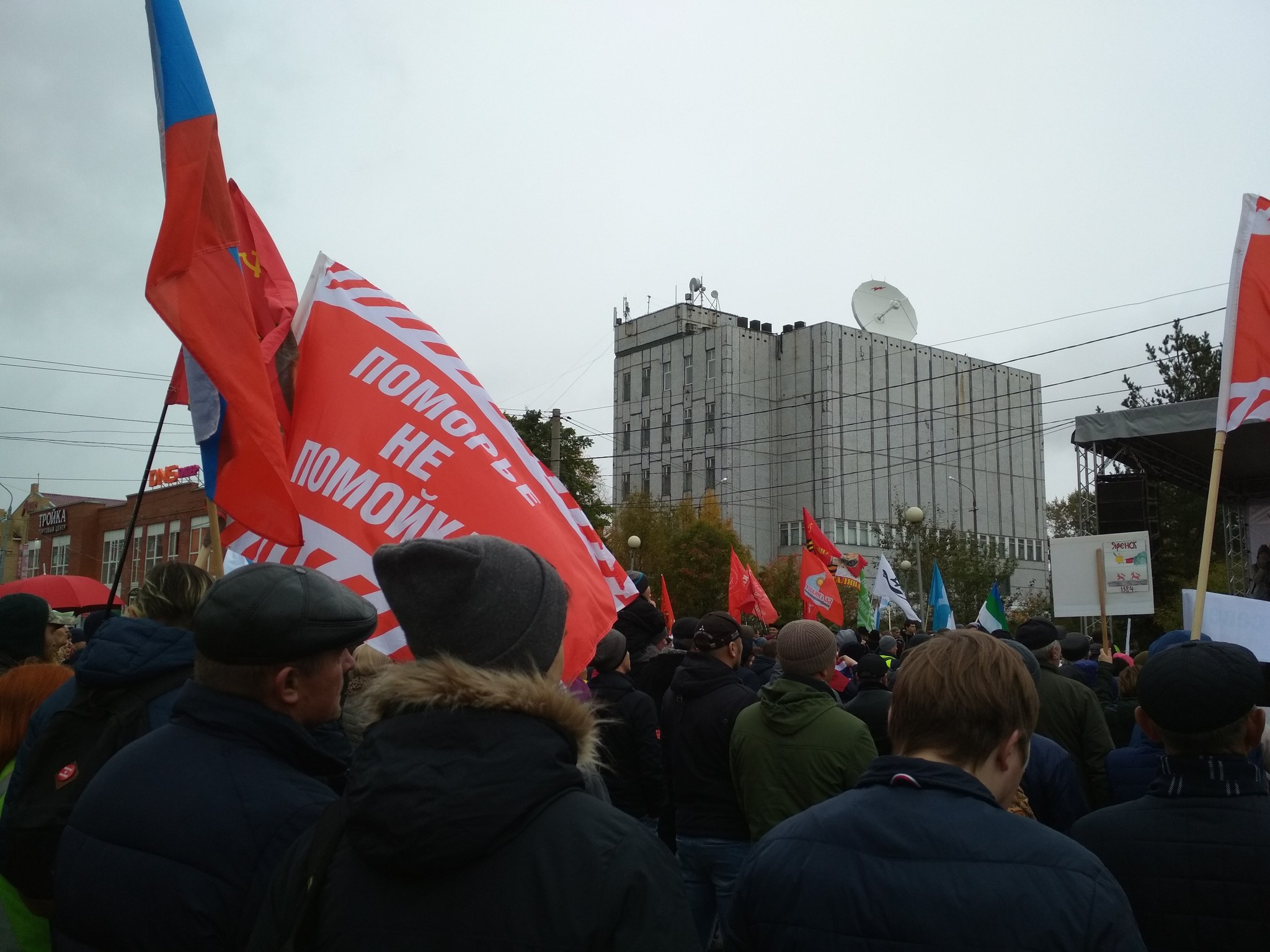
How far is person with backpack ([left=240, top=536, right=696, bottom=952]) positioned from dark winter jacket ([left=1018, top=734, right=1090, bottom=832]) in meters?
3.28

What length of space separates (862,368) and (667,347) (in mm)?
12229

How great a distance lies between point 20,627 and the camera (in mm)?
4734

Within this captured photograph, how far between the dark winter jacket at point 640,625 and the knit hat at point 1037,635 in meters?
2.50

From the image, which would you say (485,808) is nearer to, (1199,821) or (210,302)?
(1199,821)

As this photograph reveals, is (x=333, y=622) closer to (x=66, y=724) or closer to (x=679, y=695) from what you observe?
(x=66, y=724)

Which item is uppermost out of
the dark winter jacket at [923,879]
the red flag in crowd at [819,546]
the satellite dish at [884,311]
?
the satellite dish at [884,311]

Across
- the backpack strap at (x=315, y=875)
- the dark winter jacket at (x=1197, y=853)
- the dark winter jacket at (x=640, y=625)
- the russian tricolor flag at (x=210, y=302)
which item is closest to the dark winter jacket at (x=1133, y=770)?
the dark winter jacket at (x=1197, y=853)

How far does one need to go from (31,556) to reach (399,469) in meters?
82.5

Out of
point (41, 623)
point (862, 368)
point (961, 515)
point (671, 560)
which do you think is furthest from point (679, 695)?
point (961, 515)

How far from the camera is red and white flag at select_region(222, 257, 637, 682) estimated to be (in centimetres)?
405

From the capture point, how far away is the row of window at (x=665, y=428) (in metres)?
65.6

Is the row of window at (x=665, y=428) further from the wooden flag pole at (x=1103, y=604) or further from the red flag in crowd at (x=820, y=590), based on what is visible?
the wooden flag pole at (x=1103, y=604)

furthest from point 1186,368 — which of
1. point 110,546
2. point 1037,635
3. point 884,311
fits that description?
point 110,546

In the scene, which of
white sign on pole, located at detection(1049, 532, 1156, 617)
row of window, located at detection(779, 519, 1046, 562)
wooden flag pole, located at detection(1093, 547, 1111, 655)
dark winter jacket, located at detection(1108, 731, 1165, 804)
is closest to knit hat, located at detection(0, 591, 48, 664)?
dark winter jacket, located at detection(1108, 731, 1165, 804)
